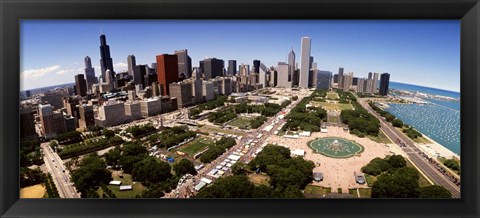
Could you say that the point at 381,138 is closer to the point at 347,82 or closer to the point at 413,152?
the point at 413,152

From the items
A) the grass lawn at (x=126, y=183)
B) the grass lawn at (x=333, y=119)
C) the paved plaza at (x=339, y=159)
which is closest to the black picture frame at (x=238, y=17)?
the grass lawn at (x=126, y=183)

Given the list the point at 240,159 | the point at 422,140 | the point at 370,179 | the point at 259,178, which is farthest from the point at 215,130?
the point at 422,140

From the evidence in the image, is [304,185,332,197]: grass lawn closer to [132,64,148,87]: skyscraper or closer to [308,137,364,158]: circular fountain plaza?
[308,137,364,158]: circular fountain plaza

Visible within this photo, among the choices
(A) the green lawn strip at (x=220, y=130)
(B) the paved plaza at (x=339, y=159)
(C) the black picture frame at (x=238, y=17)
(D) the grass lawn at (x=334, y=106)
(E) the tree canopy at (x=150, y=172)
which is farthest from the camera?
(D) the grass lawn at (x=334, y=106)

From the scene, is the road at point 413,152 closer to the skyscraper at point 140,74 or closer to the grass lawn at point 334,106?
the grass lawn at point 334,106
